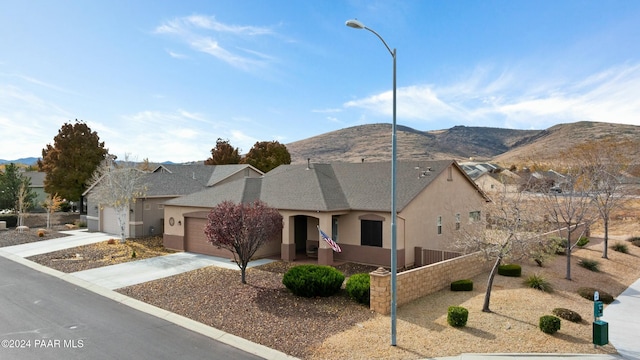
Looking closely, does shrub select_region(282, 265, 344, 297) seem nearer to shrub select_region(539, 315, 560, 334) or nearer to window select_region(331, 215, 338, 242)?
window select_region(331, 215, 338, 242)

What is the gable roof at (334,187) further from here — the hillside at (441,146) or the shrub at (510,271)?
the hillside at (441,146)

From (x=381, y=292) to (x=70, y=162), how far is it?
43.2 meters

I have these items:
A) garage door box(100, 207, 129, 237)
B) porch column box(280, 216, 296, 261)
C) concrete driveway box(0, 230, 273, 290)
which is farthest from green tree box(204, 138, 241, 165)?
porch column box(280, 216, 296, 261)

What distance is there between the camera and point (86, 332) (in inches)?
484

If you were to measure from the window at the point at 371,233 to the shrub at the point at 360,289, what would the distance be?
6.37 meters

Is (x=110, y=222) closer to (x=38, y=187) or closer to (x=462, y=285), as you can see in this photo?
(x=462, y=285)

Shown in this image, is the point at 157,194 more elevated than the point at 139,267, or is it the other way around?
the point at 157,194

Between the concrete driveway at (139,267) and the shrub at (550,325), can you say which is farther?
the concrete driveway at (139,267)

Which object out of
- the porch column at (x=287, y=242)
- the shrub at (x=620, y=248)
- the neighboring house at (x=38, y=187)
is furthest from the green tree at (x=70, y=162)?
the shrub at (x=620, y=248)

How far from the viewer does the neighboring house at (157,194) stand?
1262 inches

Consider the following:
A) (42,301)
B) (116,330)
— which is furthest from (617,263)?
(42,301)

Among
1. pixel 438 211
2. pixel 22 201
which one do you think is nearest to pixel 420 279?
pixel 438 211

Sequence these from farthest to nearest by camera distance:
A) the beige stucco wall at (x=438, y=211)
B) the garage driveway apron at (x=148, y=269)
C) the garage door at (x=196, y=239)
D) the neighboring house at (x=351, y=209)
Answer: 1. the garage door at (x=196, y=239)
2. the beige stucco wall at (x=438, y=211)
3. the neighboring house at (x=351, y=209)
4. the garage driveway apron at (x=148, y=269)

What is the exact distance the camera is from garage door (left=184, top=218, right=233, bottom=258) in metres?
25.1
